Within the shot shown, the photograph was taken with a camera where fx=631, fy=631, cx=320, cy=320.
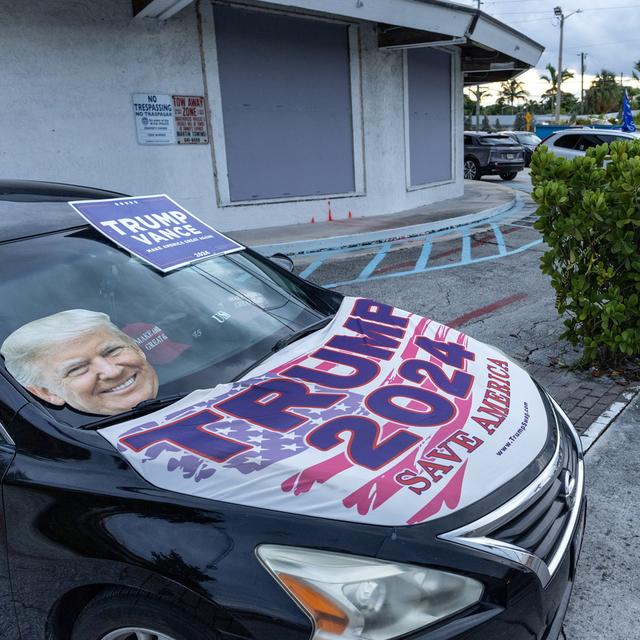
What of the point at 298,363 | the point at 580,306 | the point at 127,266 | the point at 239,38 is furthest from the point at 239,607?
the point at 239,38

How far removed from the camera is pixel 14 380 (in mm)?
1999

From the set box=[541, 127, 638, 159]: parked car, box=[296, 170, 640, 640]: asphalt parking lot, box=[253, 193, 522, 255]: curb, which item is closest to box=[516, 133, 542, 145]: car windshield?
box=[541, 127, 638, 159]: parked car

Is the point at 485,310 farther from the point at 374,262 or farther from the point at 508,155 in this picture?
the point at 508,155

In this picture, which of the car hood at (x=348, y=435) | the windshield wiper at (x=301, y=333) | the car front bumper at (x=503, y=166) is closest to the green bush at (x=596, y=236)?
the car hood at (x=348, y=435)

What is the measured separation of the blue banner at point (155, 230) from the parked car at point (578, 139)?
623 inches

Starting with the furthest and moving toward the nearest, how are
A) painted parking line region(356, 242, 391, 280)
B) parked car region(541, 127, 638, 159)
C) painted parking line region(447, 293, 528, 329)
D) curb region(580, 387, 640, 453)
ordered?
1. parked car region(541, 127, 638, 159)
2. painted parking line region(356, 242, 391, 280)
3. painted parking line region(447, 293, 528, 329)
4. curb region(580, 387, 640, 453)

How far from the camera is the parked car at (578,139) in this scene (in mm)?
17000

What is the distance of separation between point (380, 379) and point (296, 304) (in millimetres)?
804

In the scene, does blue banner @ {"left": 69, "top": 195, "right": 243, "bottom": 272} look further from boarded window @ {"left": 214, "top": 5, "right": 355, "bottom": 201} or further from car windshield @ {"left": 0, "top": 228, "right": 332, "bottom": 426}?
boarded window @ {"left": 214, "top": 5, "right": 355, "bottom": 201}

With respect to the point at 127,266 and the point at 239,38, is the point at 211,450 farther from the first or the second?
the point at 239,38

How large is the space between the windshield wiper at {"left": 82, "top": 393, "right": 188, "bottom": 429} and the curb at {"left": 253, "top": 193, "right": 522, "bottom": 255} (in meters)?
7.14

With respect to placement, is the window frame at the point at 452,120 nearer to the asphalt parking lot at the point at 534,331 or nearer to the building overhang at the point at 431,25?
the building overhang at the point at 431,25

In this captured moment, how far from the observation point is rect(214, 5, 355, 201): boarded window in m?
10.6

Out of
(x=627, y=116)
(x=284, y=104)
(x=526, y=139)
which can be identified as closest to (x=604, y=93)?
(x=526, y=139)
